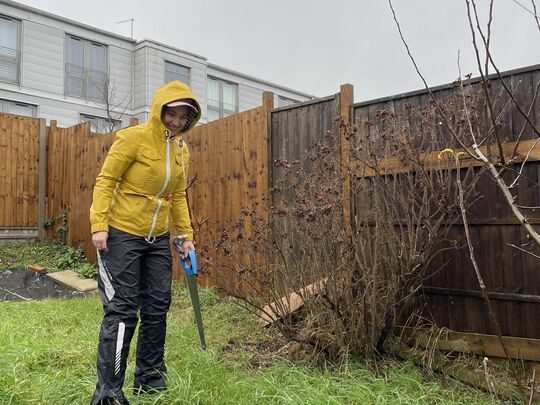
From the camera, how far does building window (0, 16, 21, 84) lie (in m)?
15.4

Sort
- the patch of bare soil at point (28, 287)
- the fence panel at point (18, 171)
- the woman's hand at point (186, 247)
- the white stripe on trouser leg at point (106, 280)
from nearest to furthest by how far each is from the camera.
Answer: the white stripe on trouser leg at point (106, 280), the woman's hand at point (186, 247), the patch of bare soil at point (28, 287), the fence panel at point (18, 171)

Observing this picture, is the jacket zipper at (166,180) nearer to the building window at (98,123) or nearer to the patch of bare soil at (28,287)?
the patch of bare soil at (28,287)

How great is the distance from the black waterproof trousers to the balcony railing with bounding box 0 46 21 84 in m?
15.4

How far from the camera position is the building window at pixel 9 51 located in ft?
50.5

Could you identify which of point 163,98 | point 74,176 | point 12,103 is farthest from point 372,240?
point 12,103

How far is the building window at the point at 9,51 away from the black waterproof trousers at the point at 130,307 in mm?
15406

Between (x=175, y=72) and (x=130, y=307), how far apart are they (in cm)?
1852

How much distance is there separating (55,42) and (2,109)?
2.91 meters

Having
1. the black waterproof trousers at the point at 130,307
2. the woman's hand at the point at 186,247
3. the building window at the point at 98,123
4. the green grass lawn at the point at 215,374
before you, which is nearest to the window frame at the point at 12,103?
the building window at the point at 98,123

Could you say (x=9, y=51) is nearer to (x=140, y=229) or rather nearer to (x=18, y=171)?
(x=18, y=171)

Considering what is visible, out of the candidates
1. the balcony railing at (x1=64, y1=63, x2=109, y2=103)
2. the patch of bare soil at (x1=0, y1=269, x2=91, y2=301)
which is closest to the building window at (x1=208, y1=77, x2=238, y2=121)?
the balcony railing at (x1=64, y1=63, x2=109, y2=103)

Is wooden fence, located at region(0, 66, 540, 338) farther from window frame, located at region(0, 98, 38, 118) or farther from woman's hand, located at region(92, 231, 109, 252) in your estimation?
window frame, located at region(0, 98, 38, 118)

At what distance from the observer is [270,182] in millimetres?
5227

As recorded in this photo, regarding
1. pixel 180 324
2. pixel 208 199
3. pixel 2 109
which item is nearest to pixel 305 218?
pixel 180 324
